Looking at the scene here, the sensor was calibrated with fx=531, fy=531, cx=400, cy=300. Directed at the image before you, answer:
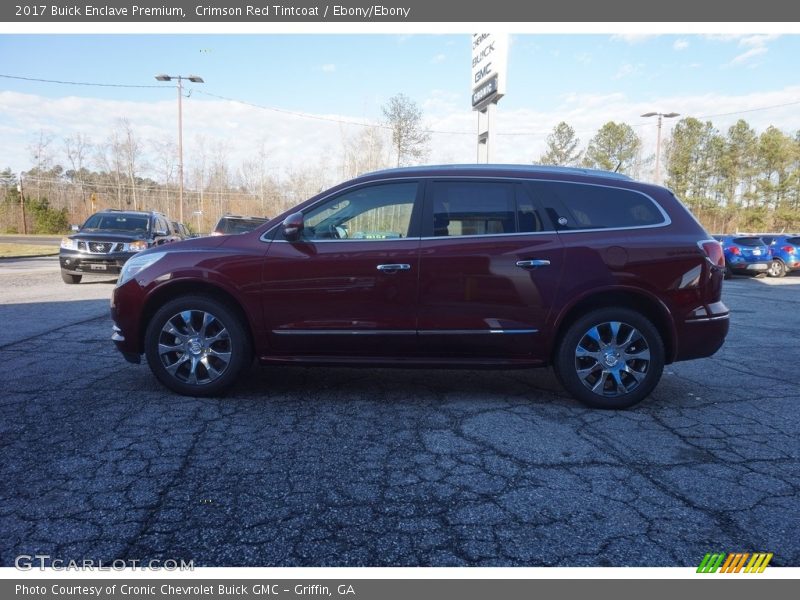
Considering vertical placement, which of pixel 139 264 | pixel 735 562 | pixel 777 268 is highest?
pixel 139 264

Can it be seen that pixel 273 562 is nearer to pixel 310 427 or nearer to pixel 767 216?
pixel 310 427

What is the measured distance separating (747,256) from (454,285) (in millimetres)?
19758

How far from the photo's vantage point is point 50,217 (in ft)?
147

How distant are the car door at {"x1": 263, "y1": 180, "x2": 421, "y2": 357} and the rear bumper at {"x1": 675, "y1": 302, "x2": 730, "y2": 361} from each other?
2088 millimetres

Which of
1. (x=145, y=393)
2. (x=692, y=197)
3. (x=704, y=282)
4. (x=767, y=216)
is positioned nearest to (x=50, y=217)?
(x=145, y=393)

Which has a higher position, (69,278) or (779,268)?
A: (779,268)

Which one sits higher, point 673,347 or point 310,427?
point 673,347

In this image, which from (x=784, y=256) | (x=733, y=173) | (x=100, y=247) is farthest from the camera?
(x=733, y=173)

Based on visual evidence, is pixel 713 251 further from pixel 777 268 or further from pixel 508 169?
pixel 777 268

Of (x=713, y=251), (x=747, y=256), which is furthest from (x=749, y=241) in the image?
(x=713, y=251)

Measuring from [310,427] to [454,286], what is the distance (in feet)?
4.89

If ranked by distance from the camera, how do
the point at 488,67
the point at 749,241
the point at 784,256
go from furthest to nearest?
the point at 784,256, the point at 749,241, the point at 488,67

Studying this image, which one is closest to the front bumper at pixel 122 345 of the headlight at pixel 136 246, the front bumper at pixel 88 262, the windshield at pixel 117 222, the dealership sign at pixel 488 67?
the front bumper at pixel 88 262

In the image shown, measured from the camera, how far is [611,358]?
4125 mm
